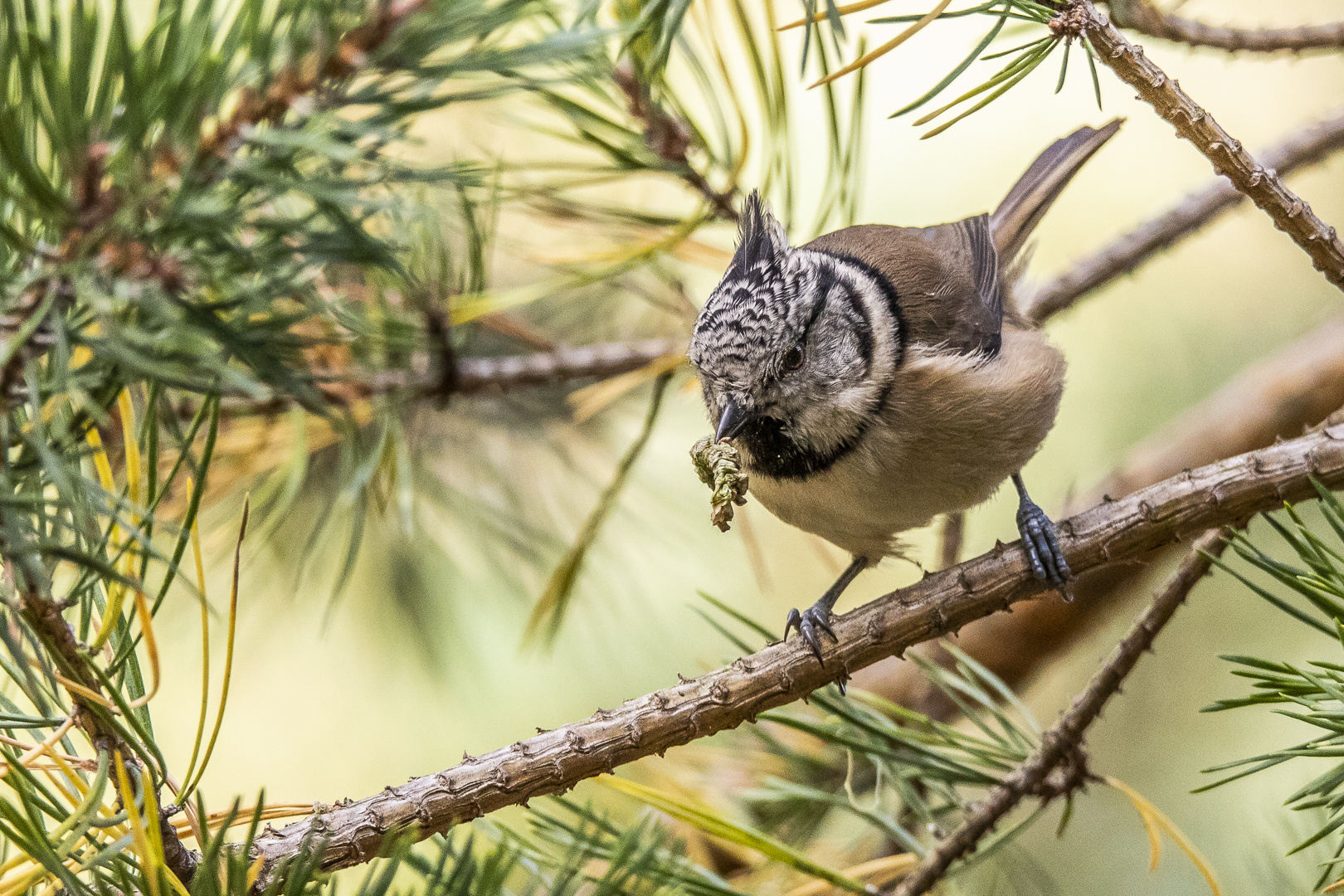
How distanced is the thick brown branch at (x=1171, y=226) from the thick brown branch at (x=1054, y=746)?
49 centimetres

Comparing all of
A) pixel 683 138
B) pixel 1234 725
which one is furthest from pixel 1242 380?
pixel 683 138

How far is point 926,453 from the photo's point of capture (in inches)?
43.2

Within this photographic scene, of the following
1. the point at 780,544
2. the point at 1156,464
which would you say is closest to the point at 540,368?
the point at 1156,464

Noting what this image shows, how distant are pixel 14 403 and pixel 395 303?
651 millimetres

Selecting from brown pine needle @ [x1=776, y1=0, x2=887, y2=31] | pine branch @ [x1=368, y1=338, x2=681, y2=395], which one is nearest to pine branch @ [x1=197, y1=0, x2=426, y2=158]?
brown pine needle @ [x1=776, y1=0, x2=887, y2=31]

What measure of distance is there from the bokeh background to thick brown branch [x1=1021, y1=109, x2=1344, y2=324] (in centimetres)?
29

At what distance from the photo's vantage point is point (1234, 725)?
1685mm

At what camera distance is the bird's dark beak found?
1.05m

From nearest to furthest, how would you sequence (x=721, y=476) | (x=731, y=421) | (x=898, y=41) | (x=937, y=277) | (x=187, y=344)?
(x=187, y=344)
(x=898, y=41)
(x=721, y=476)
(x=731, y=421)
(x=937, y=277)

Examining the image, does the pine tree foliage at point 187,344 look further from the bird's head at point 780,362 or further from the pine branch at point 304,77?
the bird's head at point 780,362

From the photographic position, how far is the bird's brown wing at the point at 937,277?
123 cm

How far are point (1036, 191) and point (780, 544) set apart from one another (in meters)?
1.08

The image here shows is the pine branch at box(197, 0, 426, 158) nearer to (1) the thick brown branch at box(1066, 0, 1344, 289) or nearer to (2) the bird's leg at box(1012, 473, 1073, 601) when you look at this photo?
(1) the thick brown branch at box(1066, 0, 1344, 289)

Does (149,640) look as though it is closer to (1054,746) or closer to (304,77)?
(304,77)
